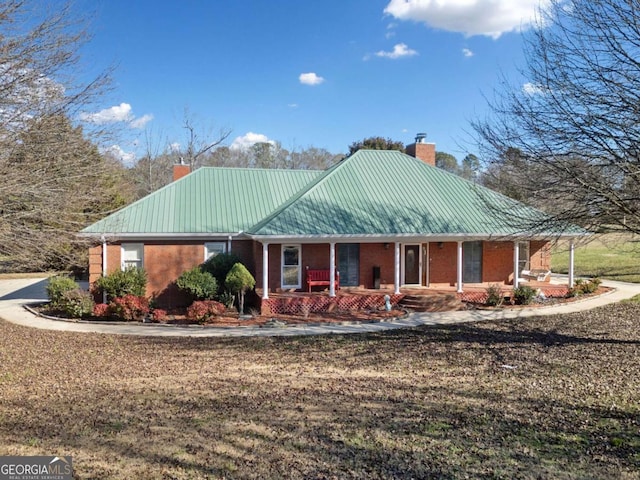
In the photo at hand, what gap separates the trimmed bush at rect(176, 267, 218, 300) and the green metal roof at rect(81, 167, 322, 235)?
1917 mm

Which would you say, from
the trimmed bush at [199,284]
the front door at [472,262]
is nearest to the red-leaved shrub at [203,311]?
the trimmed bush at [199,284]

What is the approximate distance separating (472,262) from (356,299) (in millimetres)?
6086

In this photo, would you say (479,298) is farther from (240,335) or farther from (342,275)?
(240,335)

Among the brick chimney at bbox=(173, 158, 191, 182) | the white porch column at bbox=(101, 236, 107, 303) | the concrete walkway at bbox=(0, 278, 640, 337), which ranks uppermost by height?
the brick chimney at bbox=(173, 158, 191, 182)

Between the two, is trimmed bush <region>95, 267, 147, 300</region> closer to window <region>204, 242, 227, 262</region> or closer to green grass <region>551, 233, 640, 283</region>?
window <region>204, 242, 227, 262</region>

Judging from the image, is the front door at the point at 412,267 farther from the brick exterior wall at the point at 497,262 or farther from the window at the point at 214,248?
the window at the point at 214,248

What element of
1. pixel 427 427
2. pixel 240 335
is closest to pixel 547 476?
pixel 427 427

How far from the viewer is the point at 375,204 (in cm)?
1884

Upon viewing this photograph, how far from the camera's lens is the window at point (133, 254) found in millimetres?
18234

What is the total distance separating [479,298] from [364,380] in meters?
10.7

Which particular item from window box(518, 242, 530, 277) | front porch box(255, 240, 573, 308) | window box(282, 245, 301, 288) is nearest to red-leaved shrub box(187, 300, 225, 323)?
front porch box(255, 240, 573, 308)

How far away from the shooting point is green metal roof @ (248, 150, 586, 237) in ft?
56.0

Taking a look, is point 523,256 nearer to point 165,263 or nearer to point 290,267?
point 290,267

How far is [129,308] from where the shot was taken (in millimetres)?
15578
